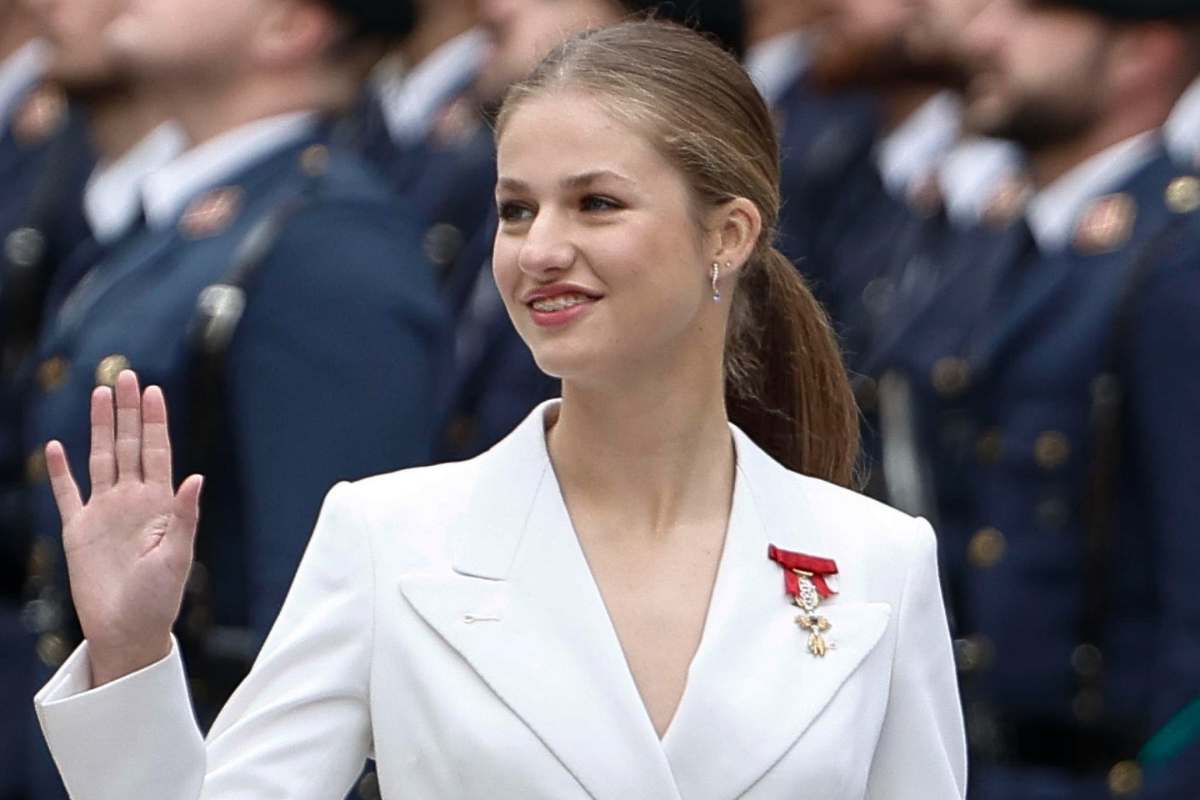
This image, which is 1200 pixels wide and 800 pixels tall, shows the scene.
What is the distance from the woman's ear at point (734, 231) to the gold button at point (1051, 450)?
225cm

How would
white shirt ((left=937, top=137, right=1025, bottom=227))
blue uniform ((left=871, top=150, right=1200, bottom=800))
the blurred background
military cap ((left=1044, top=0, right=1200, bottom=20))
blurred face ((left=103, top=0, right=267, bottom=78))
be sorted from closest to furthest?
the blurred background → blue uniform ((left=871, top=150, right=1200, bottom=800)) → blurred face ((left=103, top=0, right=267, bottom=78)) → military cap ((left=1044, top=0, right=1200, bottom=20)) → white shirt ((left=937, top=137, right=1025, bottom=227))

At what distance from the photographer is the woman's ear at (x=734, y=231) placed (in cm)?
408

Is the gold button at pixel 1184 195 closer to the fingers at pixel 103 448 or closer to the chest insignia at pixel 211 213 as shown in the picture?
the chest insignia at pixel 211 213

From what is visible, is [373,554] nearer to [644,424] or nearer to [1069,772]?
[644,424]

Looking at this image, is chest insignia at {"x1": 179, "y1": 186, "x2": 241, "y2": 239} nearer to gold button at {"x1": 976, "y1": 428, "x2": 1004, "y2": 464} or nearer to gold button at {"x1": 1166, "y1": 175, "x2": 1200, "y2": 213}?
gold button at {"x1": 976, "y1": 428, "x2": 1004, "y2": 464}

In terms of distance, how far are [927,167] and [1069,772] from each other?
2196mm

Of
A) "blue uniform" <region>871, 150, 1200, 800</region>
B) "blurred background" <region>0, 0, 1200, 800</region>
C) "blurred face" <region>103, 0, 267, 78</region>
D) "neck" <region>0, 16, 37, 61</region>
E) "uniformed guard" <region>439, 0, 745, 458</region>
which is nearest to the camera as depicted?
"blurred background" <region>0, 0, 1200, 800</region>

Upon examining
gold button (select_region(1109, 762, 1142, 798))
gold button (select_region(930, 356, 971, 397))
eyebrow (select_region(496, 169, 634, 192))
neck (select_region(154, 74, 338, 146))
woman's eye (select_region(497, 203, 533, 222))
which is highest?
eyebrow (select_region(496, 169, 634, 192))

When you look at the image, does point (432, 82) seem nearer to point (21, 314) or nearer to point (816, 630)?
point (21, 314)

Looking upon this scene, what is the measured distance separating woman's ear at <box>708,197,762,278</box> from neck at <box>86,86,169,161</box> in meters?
3.54

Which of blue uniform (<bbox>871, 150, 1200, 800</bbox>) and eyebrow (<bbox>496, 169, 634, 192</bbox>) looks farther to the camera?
blue uniform (<bbox>871, 150, 1200, 800</bbox>)

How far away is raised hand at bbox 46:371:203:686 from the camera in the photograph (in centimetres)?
377

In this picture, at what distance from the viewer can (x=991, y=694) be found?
21.0ft

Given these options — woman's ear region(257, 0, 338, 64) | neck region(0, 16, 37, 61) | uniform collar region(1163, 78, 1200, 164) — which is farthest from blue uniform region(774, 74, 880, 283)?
neck region(0, 16, 37, 61)
